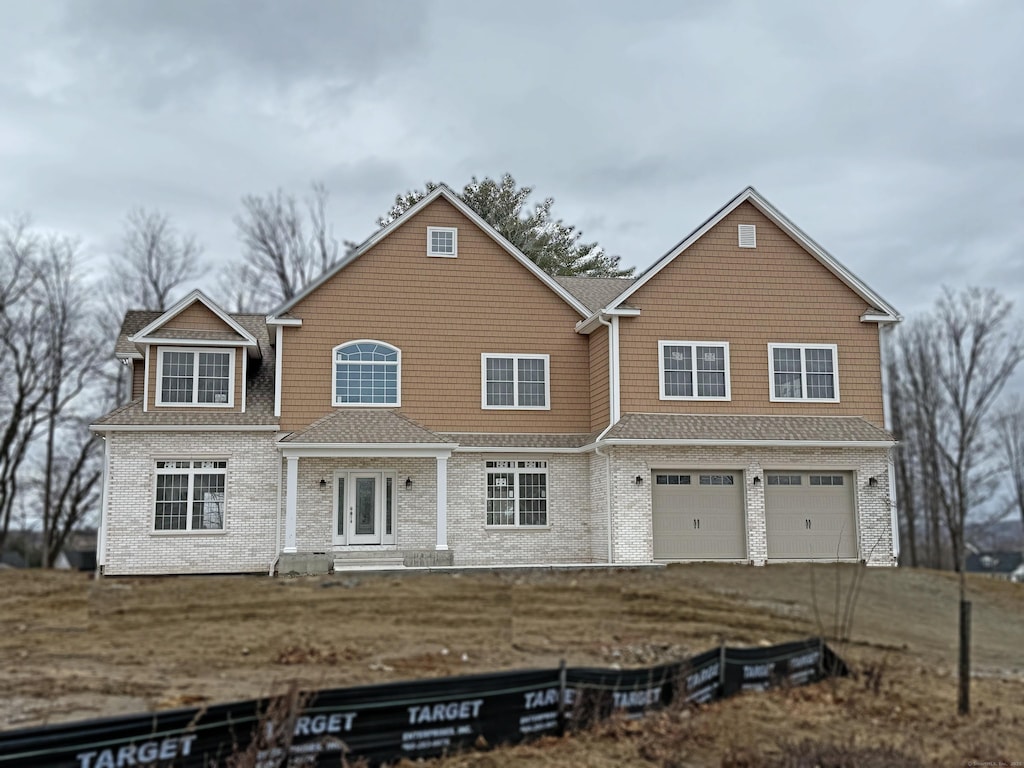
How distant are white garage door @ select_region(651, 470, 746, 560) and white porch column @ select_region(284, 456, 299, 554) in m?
7.80

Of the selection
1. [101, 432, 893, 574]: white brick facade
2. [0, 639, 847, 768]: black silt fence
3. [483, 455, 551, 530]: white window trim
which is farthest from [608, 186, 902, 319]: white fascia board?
[0, 639, 847, 768]: black silt fence

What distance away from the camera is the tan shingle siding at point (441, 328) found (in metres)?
22.8

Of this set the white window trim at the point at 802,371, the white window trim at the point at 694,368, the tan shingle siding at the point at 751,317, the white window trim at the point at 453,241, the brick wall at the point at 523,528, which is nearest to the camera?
the brick wall at the point at 523,528

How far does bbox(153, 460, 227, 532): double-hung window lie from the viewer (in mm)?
21500

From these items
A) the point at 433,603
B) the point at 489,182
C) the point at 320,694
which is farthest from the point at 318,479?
the point at 489,182

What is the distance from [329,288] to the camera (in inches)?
907

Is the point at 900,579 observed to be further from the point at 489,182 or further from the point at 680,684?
the point at 489,182

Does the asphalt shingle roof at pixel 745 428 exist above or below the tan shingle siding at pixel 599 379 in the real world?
below

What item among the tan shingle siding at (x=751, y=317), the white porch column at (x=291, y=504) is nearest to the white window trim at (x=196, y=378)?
the white porch column at (x=291, y=504)

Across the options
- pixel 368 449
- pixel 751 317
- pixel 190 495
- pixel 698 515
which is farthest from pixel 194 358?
pixel 751 317

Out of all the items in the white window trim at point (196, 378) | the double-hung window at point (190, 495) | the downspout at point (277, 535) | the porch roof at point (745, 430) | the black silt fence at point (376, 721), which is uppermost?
the white window trim at point (196, 378)

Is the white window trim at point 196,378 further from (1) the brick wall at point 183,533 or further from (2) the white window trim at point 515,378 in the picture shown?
(2) the white window trim at point 515,378

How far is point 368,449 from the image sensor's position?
2123cm

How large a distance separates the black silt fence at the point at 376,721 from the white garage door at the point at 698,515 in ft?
36.1
